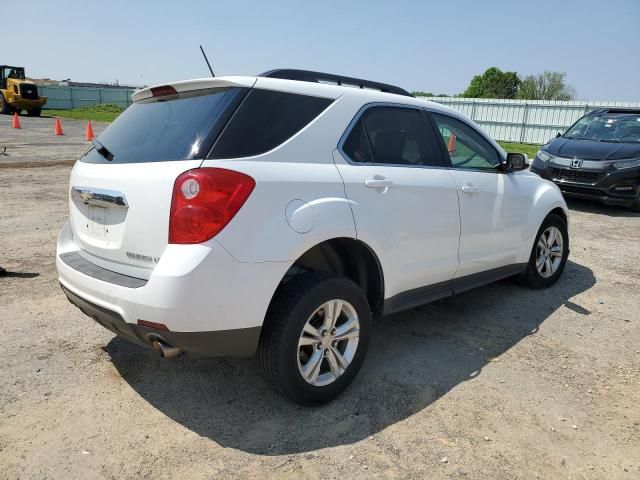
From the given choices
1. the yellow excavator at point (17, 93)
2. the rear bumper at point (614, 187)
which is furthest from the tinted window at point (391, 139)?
the yellow excavator at point (17, 93)

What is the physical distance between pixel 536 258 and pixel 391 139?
234 centimetres

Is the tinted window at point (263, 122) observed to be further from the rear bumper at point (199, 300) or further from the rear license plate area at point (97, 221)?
the rear license plate area at point (97, 221)

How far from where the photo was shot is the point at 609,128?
384 inches

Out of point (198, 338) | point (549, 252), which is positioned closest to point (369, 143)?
point (198, 338)

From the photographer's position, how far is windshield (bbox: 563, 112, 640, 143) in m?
9.45

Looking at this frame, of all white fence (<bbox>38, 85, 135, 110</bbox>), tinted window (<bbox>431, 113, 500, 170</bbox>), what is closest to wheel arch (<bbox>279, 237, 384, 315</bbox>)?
tinted window (<bbox>431, 113, 500, 170</bbox>)

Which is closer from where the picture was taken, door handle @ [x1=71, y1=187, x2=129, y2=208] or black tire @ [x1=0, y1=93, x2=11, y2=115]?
door handle @ [x1=71, y1=187, x2=129, y2=208]

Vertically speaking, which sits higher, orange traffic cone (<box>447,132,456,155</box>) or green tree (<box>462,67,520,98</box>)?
green tree (<box>462,67,520,98</box>)

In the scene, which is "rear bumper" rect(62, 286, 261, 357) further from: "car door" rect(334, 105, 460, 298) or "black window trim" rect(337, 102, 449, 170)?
"black window trim" rect(337, 102, 449, 170)

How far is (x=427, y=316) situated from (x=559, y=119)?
921 inches

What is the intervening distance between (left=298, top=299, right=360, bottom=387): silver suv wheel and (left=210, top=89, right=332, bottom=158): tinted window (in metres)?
0.95

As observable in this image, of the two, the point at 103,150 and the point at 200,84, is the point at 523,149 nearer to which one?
the point at 200,84

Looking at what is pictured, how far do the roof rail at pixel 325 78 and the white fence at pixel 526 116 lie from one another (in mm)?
22170

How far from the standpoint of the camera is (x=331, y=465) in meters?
2.49
